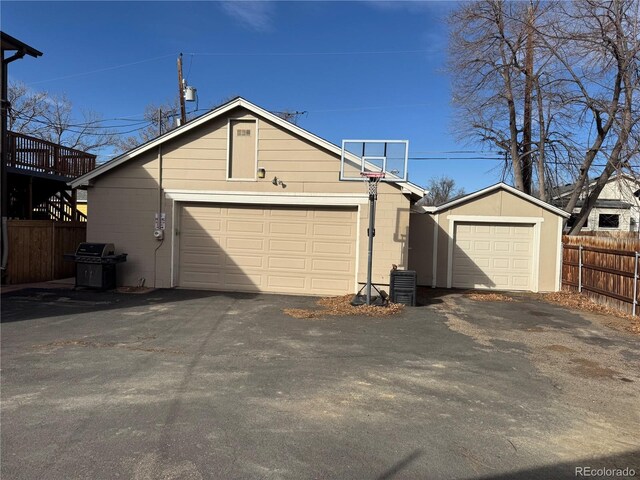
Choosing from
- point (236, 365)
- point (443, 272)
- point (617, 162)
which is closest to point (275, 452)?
point (236, 365)

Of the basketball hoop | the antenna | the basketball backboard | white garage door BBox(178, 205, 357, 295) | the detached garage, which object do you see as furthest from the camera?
the antenna

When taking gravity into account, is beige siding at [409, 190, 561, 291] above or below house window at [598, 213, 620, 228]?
below

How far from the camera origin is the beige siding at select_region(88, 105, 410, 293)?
11227 mm

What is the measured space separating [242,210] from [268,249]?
1.28 meters

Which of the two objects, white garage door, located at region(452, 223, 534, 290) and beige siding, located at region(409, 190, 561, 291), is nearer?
beige siding, located at region(409, 190, 561, 291)

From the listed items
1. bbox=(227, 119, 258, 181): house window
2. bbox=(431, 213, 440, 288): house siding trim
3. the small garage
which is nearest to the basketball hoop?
bbox=(227, 119, 258, 181): house window

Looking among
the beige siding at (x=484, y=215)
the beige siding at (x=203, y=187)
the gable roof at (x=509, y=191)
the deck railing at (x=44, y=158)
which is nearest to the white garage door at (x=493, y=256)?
the beige siding at (x=484, y=215)

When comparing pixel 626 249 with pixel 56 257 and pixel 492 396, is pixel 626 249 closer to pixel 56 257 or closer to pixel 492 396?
pixel 492 396

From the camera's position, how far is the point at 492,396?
4.74 meters

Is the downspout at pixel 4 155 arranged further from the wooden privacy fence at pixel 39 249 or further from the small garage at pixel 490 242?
the small garage at pixel 490 242

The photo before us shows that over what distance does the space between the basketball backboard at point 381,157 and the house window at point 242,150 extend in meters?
2.55

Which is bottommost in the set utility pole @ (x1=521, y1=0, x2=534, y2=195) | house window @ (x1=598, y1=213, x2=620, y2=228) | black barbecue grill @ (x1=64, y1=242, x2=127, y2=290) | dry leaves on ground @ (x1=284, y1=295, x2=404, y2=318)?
dry leaves on ground @ (x1=284, y1=295, x2=404, y2=318)

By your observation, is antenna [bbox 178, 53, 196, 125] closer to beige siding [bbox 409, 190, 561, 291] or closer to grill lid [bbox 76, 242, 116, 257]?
grill lid [bbox 76, 242, 116, 257]

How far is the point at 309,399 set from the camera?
14.9 ft
